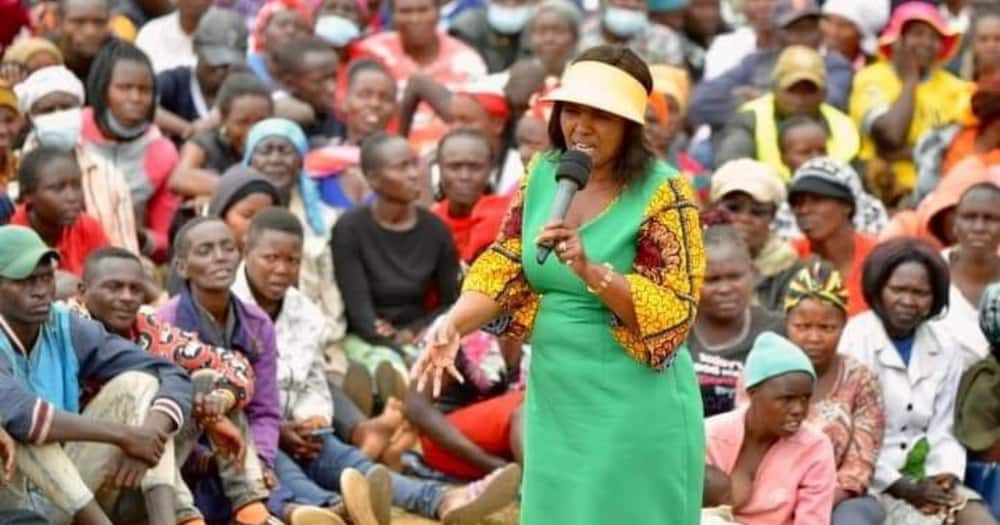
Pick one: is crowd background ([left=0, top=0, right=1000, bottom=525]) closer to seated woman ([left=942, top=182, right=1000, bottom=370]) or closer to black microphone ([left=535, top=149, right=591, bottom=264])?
seated woman ([left=942, top=182, right=1000, bottom=370])

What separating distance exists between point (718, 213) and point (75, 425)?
3392mm

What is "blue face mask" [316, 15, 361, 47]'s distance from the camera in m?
11.7

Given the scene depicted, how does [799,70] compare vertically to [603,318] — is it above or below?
above

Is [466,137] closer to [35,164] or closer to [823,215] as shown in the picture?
[823,215]

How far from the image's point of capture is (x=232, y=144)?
1003cm

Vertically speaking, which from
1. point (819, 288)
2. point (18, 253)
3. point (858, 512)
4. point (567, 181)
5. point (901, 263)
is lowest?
point (858, 512)

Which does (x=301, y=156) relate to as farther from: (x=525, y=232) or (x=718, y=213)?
(x=525, y=232)

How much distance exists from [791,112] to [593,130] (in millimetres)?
5365

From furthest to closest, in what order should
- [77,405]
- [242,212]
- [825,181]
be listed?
[825,181] < [242,212] < [77,405]

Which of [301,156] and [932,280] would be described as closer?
[932,280]

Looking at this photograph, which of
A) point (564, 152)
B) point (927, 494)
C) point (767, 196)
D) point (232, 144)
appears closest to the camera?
point (564, 152)

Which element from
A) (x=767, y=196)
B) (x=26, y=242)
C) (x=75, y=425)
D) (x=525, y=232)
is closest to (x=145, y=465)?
(x=75, y=425)

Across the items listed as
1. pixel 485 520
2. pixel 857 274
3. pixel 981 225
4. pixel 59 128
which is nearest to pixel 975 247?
pixel 981 225

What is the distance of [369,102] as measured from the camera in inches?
423
